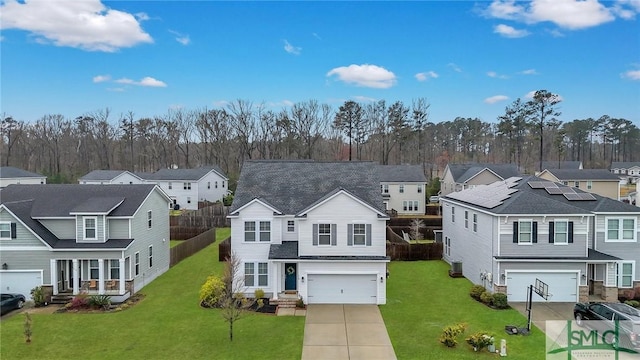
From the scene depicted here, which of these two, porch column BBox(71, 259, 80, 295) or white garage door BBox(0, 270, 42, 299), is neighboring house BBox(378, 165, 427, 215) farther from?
white garage door BBox(0, 270, 42, 299)

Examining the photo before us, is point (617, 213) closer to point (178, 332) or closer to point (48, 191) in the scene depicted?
point (178, 332)

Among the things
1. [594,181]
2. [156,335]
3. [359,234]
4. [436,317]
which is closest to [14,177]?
[156,335]

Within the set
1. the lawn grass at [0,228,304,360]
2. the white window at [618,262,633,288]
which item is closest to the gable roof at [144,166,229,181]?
the lawn grass at [0,228,304,360]

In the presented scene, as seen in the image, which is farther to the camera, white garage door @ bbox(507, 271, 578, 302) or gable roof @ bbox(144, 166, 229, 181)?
gable roof @ bbox(144, 166, 229, 181)

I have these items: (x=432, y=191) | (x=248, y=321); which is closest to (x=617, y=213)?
(x=248, y=321)

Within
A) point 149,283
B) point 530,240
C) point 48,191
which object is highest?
point 48,191

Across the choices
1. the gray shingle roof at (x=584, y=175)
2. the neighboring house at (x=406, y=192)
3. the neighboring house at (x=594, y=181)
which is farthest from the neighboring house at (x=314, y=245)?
the neighboring house at (x=594, y=181)
